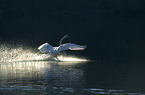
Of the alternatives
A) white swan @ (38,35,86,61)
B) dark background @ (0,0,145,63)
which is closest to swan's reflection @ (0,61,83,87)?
white swan @ (38,35,86,61)

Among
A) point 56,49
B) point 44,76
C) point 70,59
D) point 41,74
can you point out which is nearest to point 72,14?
point 70,59

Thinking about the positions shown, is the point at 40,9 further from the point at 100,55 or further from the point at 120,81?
the point at 120,81

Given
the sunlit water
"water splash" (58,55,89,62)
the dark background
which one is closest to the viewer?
the sunlit water

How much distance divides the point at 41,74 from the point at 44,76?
0.77 meters

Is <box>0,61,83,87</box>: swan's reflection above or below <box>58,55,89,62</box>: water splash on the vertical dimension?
below

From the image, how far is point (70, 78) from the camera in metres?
25.5

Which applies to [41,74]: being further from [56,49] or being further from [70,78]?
[56,49]

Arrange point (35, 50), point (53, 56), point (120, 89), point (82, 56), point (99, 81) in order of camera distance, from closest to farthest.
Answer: point (120, 89)
point (99, 81)
point (53, 56)
point (82, 56)
point (35, 50)

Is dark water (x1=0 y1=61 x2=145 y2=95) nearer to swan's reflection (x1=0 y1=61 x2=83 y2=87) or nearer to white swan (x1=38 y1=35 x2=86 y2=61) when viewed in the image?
swan's reflection (x1=0 y1=61 x2=83 y2=87)

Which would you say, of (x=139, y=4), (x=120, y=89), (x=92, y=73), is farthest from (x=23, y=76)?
(x=139, y=4)

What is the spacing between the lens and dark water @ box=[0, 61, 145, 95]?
22.2 metres

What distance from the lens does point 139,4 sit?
108562 millimetres

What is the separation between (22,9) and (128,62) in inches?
3694

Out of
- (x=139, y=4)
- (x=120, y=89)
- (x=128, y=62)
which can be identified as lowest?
(x=120, y=89)
